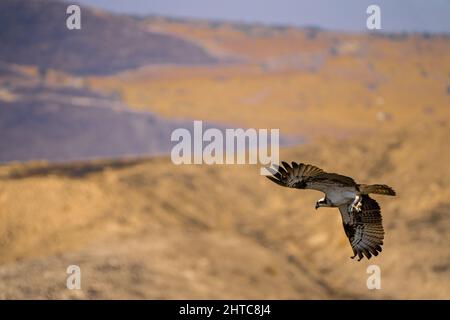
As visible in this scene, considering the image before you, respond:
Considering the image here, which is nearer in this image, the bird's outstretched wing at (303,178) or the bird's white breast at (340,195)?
the bird's outstretched wing at (303,178)

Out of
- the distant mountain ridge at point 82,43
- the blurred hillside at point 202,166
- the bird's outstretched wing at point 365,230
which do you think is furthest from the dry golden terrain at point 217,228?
the bird's outstretched wing at point 365,230

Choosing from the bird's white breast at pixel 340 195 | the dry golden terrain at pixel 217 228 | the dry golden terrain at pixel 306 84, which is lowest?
the bird's white breast at pixel 340 195

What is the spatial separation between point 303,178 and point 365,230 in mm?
1399

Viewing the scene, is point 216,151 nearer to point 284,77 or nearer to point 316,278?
point 316,278

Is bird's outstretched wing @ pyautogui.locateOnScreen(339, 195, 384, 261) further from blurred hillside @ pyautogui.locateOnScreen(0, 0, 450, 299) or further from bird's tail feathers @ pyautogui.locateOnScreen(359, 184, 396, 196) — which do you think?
blurred hillside @ pyautogui.locateOnScreen(0, 0, 450, 299)

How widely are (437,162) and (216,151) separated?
8.55 m

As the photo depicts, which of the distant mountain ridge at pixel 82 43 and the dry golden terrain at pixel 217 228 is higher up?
the distant mountain ridge at pixel 82 43

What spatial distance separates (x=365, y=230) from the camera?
11.4 metres

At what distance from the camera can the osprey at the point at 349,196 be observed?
10.3 m

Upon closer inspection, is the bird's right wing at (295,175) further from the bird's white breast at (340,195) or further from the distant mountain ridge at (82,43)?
the distant mountain ridge at (82,43)

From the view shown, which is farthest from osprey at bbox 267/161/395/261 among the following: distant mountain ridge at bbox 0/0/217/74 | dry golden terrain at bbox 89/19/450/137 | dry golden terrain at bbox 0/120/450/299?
distant mountain ridge at bbox 0/0/217/74

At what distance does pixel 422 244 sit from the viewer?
29.5 m

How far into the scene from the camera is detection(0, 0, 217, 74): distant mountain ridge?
47.1 meters

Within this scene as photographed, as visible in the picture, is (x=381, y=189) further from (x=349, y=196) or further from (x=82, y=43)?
(x=82, y=43)
